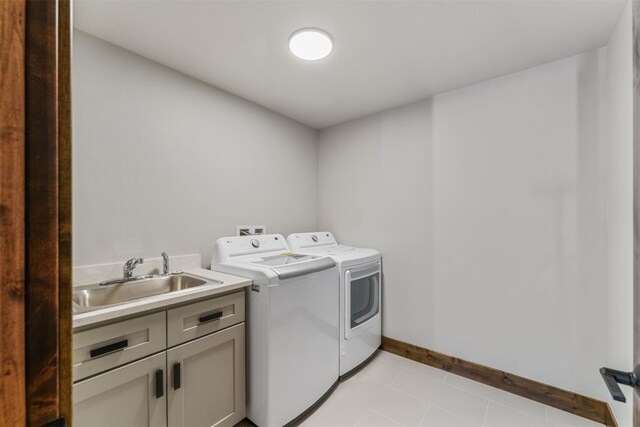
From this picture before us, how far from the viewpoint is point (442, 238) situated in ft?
7.56

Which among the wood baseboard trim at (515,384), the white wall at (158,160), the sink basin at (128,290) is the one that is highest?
the white wall at (158,160)

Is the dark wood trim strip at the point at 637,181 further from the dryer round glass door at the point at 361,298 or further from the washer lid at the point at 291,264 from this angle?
the dryer round glass door at the point at 361,298

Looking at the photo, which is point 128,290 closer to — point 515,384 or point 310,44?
point 310,44

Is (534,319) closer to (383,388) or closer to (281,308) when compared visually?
(383,388)

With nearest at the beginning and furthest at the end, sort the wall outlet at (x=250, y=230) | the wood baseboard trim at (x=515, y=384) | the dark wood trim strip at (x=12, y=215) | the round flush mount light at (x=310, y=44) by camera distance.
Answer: the dark wood trim strip at (x=12, y=215) < the round flush mount light at (x=310, y=44) < the wood baseboard trim at (x=515, y=384) < the wall outlet at (x=250, y=230)

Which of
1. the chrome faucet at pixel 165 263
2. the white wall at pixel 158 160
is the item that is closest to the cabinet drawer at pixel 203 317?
the chrome faucet at pixel 165 263

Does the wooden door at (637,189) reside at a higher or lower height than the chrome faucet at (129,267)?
higher

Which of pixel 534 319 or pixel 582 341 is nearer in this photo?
pixel 582 341

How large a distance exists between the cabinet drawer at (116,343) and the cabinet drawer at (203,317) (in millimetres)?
50

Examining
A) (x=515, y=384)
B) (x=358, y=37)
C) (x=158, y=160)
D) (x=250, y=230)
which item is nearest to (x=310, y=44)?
(x=358, y=37)

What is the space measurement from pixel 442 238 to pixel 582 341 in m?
1.06

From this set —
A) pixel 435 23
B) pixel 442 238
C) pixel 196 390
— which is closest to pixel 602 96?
pixel 435 23

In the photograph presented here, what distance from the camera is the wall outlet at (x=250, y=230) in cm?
238

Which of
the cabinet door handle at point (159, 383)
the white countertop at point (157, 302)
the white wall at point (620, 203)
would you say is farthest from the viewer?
the white wall at point (620, 203)
